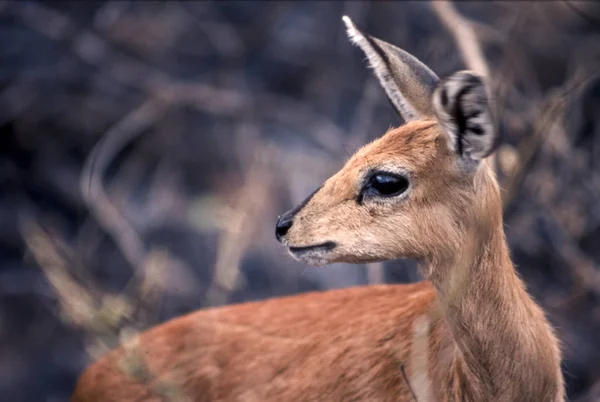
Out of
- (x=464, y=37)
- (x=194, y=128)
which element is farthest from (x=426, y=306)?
(x=194, y=128)

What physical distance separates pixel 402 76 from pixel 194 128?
4.72 meters

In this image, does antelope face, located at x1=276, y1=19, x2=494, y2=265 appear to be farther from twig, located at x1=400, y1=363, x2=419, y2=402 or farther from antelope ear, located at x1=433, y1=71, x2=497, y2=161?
twig, located at x1=400, y1=363, x2=419, y2=402

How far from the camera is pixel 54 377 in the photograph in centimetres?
700

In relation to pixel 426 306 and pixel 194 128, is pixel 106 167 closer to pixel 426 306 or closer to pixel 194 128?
pixel 194 128

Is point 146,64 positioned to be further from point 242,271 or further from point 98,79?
point 242,271

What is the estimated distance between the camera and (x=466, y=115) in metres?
3.37

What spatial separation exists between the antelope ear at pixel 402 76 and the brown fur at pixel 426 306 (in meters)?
0.16

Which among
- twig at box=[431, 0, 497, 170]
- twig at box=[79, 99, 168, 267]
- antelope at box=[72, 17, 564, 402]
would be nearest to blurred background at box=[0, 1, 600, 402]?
twig at box=[79, 99, 168, 267]

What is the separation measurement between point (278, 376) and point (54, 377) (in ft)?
10.6

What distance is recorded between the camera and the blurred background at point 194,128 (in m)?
6.89

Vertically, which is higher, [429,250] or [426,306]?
[429,250]

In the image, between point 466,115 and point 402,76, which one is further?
point 402,76

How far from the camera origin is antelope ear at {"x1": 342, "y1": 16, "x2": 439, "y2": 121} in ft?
12.6

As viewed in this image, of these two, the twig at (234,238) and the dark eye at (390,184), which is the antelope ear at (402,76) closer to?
the dark eye at (390,184)
